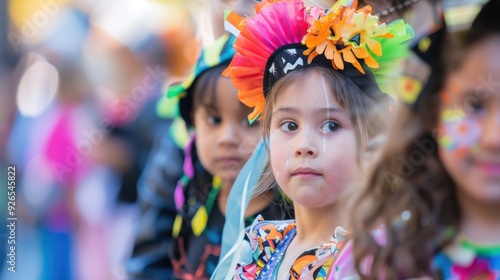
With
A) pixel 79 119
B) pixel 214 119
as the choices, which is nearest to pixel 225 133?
pixel 214 119

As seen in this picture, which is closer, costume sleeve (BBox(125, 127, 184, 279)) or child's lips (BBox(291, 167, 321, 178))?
child's lips (BBox(291, 167, 321, 178))

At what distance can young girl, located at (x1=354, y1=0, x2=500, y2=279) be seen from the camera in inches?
50.6

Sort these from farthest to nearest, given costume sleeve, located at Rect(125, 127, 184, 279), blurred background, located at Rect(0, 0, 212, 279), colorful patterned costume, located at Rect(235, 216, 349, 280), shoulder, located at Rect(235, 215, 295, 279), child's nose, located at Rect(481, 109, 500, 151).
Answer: blurred background, located at Rect(0, 0, 212, 279)
costume sleeve, located at Rect(125, 127, 184, 279)
shoulder, located at Rect(235, 215, 295, 279)
colorful patterned costume, located at Rect(235, 216, 349, 280)
child's nose, located at Rect(481, 109, 500, 151)

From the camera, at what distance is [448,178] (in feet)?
4.38

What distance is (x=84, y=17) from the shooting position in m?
2.42

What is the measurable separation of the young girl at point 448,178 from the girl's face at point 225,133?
24.4 inches

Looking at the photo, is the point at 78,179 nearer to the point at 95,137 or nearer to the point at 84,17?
the point at 95,137

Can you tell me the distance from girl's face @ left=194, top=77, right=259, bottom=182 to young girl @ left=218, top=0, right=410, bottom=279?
0.34 m

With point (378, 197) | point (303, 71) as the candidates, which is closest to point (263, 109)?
point (303, 71)

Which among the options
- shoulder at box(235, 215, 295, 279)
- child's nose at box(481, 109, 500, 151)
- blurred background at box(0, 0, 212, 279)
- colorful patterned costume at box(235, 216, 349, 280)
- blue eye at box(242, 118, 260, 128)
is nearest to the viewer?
child's nose at box(481, 109, 500, 151)

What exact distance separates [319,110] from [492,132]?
387mm

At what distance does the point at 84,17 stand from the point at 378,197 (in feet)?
4.42

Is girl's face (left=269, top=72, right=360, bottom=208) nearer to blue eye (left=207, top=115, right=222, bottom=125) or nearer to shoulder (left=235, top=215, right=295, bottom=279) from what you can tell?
shoulder (left=235, top=215, right=295, bottom=279)

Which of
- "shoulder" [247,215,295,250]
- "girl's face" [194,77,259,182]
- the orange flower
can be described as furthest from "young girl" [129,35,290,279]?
the orange flower
